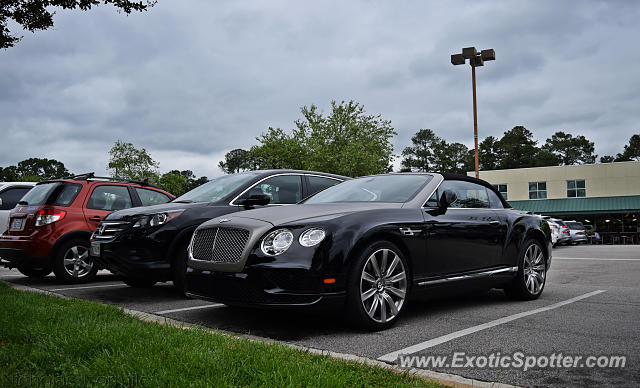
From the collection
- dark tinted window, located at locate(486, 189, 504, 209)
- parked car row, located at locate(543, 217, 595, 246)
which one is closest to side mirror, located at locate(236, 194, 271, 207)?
dark tinted window, located at locate(486, 189, 504, 209)

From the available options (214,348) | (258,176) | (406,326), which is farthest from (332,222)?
(258,176)

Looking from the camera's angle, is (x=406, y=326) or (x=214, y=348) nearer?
(x=214, y=348)

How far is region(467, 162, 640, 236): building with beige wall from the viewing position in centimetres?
4516

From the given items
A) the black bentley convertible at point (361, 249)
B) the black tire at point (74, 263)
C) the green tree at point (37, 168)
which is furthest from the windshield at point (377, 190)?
the green tree at point (37, 168)

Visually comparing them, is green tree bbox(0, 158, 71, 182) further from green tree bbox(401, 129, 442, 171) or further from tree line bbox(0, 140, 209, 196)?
green tree bbox(401, 129, 442, 171)

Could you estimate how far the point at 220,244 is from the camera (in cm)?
519

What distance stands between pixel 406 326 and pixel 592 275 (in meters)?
6.53

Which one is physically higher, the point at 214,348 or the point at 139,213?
the point at 139,213

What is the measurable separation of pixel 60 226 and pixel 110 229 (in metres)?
1.82

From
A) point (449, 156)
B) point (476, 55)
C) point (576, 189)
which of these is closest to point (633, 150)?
point (449, 156)

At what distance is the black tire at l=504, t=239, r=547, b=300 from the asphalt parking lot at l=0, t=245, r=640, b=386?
14 centimetres

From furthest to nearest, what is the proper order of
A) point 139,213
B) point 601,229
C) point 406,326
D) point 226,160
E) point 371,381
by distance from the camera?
1. point 226,160
2. point 601,229
3. point 139,213
4. point 406,326
5. point 371,381

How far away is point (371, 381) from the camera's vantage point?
3.26 meters

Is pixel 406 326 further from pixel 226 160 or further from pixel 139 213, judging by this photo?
pixel 226 160
